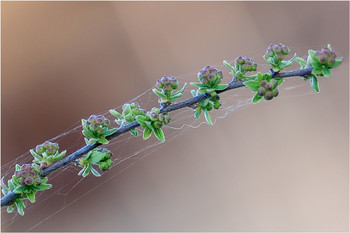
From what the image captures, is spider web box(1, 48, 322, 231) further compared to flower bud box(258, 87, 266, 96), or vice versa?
spider web box(1, 48, 322, 231)

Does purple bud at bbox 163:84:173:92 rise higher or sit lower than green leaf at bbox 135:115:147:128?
higher

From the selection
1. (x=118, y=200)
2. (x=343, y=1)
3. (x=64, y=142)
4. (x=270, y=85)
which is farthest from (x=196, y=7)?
(x=270, y=85)

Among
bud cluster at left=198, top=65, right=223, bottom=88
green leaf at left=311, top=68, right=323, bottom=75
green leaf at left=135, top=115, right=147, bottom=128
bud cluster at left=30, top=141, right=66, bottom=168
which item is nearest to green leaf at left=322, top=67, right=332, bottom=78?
green leaf at left=311, top=68, right=323, bottom=75

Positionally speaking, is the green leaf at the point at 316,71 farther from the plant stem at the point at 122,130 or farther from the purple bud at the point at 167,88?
the purple bud at the point at 167,88

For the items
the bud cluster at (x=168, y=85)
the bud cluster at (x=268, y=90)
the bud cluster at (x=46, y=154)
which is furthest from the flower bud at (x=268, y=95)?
the bud cluster at (x=46, y=154)

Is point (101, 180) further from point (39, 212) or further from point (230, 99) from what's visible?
point (230, 99)

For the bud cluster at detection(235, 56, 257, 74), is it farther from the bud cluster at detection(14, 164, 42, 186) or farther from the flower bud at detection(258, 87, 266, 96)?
the bud cluster at detection(14, 164, 42, 186)

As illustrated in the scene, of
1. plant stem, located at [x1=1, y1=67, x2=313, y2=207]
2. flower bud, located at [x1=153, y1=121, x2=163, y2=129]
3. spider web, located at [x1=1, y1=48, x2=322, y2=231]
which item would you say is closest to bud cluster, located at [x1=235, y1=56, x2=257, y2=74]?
plant stem, located at [x1=1, y1=67, x2=313, y2=207]

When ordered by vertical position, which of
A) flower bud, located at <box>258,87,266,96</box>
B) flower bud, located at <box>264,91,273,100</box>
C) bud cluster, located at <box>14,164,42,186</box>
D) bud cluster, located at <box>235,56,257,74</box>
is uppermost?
bud cluster, located at <box>235,56,257,74</box>

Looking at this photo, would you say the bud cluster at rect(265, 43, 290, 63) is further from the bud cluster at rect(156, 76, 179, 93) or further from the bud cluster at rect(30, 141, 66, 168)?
the bud cluster at rect(30, 141, 66, 168)
